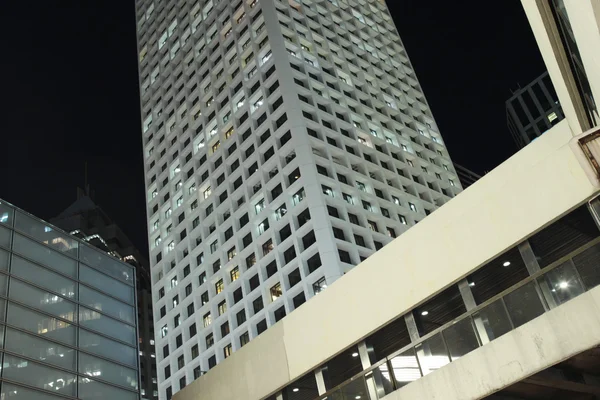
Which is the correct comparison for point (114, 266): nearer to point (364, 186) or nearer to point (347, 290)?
point (347, 290)

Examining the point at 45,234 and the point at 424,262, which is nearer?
the point at 424,262

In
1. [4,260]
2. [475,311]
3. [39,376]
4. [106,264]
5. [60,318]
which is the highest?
[106,264]

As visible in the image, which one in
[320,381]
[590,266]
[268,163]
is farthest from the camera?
[268,163]

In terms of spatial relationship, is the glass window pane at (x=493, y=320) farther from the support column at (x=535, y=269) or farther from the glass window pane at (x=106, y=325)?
the glass window pane at (x=106, y=325)

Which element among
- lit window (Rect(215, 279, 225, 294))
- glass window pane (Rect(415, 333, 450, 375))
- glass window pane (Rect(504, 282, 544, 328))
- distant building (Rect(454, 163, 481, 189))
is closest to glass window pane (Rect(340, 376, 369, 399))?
glass window pane (Rect(415, 333, 450, 375))

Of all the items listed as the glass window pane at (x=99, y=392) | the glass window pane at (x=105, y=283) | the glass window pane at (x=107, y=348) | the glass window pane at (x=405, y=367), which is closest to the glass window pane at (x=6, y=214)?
the glass window pane at (x=105, y=283)

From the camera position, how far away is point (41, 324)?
19.1 m

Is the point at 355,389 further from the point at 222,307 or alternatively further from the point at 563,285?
the point at 222,307

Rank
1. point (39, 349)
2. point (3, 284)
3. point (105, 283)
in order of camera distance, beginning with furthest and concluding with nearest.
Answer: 1. point (105, 283)
2. point (3, 284)
3. point (39, 349)

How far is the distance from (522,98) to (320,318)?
4126 inches

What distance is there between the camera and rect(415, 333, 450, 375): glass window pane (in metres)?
15.6

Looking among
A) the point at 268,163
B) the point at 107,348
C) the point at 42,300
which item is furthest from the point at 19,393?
the point at 268,163

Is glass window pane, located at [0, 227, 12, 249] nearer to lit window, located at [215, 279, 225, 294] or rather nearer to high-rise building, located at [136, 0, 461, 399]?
high-rise building, located at [136, 0, 461, 399]

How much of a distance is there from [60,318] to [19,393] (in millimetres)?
2855
